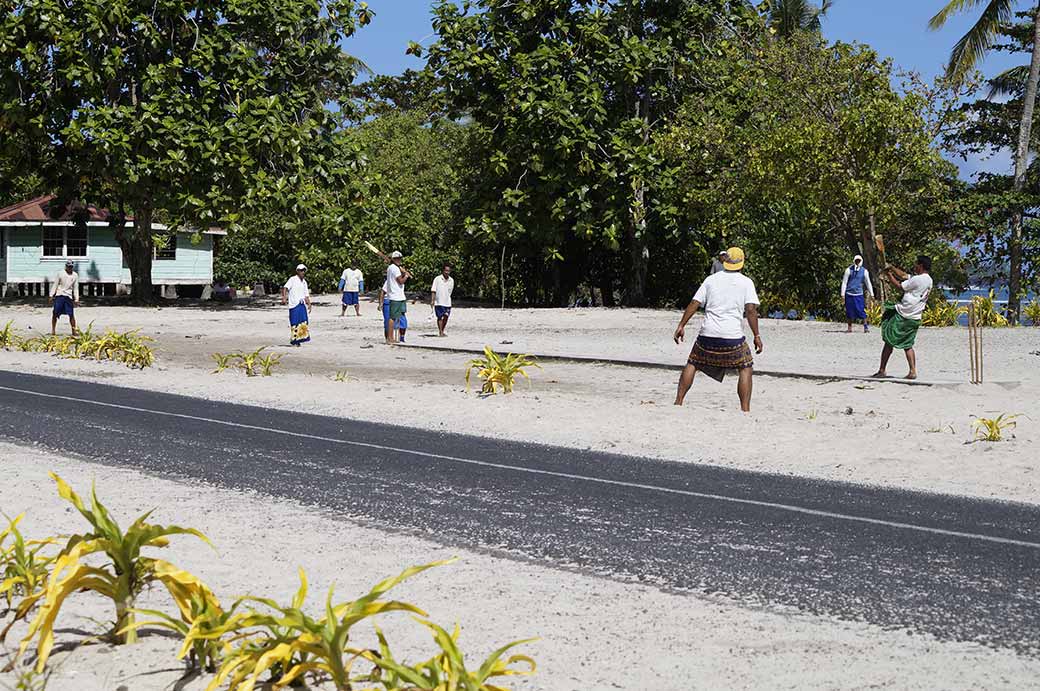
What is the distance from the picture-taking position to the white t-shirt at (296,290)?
25.8 m

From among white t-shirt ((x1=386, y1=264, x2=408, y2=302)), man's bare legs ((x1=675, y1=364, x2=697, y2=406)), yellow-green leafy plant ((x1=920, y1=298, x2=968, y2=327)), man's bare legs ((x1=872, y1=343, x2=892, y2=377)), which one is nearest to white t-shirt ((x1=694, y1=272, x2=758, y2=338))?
man's bare legs ((x1=675, y1=364, x2=697, y2=406))

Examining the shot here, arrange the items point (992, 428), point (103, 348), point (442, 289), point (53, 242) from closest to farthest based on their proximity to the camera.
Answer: point (992, 428)
point (103, 348)
point (442, 289)
point (53, 242)

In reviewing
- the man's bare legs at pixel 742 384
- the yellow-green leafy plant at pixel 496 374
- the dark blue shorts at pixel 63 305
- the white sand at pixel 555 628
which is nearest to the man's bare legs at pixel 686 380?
the man's bare legs at pixel 742 384

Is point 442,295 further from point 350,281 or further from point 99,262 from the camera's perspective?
point 99,262

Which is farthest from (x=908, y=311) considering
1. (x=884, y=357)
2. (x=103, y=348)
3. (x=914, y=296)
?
(x=103, y=348)

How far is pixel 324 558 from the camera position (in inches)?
284

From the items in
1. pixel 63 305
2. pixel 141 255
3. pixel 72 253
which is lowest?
pixel 63 305

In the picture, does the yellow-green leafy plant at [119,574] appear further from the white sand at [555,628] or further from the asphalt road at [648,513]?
the asphalt road at [648,513]

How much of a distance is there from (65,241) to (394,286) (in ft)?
99.3

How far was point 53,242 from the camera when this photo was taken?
50.5 meters

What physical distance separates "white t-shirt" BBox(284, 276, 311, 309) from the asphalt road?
12090 mm

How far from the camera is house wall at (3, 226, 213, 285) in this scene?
50.2 m

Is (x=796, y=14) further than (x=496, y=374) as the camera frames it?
Yes

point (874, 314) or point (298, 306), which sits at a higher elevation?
point (298, 306)
